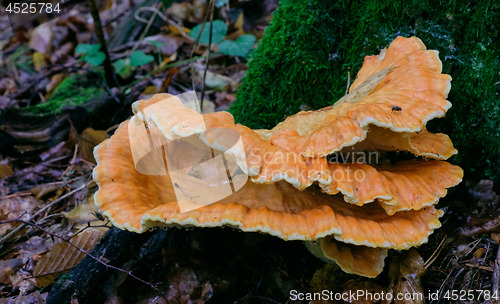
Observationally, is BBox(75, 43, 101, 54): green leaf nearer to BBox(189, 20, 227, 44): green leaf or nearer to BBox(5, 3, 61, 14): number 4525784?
BBox(189, 20, 227, 44): green leaf

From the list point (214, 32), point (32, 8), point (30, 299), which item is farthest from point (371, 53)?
point (32, 8)

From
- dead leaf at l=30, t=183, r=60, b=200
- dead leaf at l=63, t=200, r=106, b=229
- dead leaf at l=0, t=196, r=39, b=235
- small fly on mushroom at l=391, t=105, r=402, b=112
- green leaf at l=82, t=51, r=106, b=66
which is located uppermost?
small fly on mushroom at l=391, t=105, r=402, b=112

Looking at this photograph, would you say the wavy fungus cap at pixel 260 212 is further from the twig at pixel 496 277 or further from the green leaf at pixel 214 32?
the green leaf at pixel 214 32

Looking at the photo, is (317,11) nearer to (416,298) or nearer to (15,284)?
(416,298)

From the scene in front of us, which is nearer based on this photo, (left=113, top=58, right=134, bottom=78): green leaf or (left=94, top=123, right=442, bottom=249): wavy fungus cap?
(left=94, top=123, right=442, bottom=249): wavy fungus cap

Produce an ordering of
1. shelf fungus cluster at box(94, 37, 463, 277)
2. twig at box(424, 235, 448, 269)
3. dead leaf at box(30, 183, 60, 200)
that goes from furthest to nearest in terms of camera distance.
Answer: dead leaf at box(30, 183, 60, 200)
twig at box(424, 235, 448, 269)
shelf fungus cluster at box(94, 37, 463, 277)

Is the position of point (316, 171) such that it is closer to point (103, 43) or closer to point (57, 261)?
point (57, 261)

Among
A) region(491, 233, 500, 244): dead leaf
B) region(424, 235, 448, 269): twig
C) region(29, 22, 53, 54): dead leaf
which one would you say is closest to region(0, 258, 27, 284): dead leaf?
region(424, 235, 448, 269): twig
